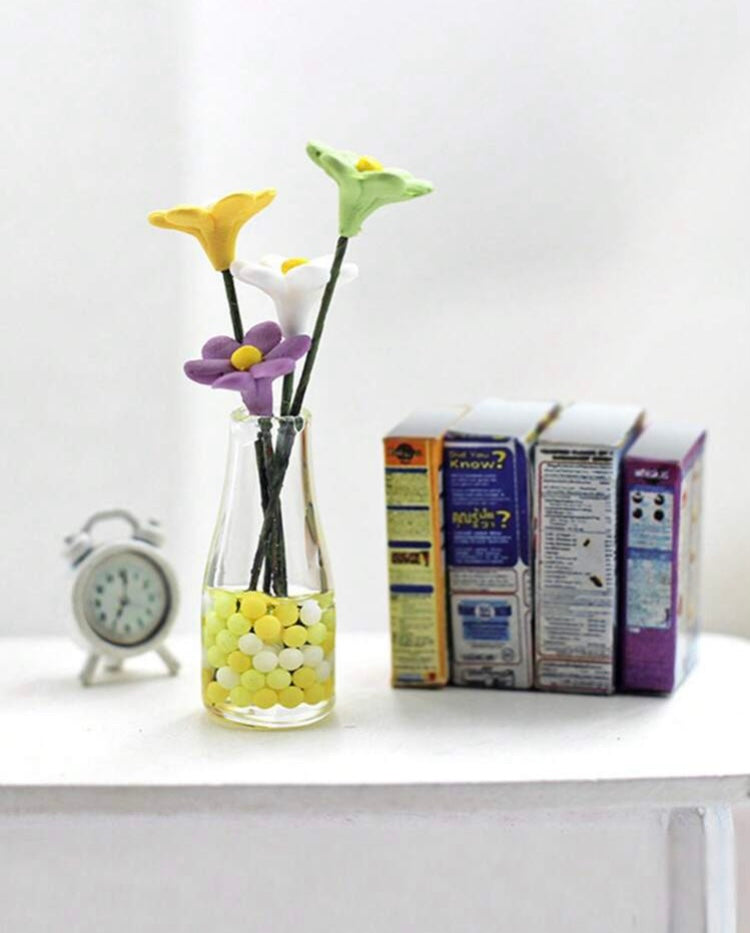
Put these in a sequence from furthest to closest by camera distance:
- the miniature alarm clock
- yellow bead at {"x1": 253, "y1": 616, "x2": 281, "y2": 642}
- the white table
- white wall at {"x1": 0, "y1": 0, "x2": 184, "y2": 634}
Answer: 1. white wall at {"x1": 0, "y1": 0, "x2": 184, "y2": 634}
2. the miniature alarm clock
3. yellow bead at {"x1": 253, "y1": 616, "x2": 281, "y2": 642}
4. the white table

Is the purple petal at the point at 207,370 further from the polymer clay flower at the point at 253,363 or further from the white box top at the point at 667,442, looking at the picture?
the white box top at the point at 667,442

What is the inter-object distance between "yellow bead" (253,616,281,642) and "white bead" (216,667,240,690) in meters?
0.04

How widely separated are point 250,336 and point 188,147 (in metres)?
0.37

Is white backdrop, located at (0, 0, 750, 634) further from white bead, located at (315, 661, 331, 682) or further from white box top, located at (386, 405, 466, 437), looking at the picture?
white bead, located at (315, 661, 331, 682)

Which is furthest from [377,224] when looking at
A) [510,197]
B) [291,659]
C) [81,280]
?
[291,659]

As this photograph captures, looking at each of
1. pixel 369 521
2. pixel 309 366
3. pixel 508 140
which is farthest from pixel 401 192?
pixel 369 521

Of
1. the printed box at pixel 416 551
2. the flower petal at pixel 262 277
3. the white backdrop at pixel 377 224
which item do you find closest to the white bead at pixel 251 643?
the printed box at pixel 416 551

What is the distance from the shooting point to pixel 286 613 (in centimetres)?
105

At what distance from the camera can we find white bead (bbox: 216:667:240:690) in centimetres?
107

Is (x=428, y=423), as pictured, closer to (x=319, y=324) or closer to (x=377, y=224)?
(x=319, y=324)

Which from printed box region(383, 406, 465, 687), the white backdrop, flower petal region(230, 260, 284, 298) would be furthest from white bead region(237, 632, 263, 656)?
the white backdrop

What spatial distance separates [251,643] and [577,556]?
0.25 meters

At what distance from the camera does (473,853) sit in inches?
38.1

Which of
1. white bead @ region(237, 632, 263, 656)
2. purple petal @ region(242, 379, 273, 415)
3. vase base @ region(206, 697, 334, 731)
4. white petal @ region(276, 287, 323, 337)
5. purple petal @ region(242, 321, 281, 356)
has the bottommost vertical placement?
vase base @ region(206, 697, 334, 731)
